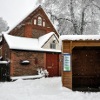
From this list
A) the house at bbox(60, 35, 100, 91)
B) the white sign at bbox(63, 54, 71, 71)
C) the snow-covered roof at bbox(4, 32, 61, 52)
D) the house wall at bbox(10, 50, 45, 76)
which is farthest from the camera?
the snow-covered roof at bbox(4, 32, 61, 52)

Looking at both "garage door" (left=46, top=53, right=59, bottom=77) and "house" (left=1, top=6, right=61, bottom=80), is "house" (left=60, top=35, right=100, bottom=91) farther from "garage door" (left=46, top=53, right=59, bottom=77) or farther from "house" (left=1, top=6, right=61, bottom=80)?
"garage door" (left=46, top=53, right=59, bottom=77)

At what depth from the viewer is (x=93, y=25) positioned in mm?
30438

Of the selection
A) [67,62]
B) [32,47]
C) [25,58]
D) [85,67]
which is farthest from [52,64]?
[67,62]

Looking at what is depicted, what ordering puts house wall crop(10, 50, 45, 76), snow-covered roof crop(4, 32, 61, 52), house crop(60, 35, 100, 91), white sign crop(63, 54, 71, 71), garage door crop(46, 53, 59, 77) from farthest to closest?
garage door crop(46, 53, 59, 77) < snow-covered roof crop(4, 32, 61, 52) < house wall crop(10, 50, 45, 76) < house crop(60, 35, 100, 91) < white sign crop(63, 54, 71, 71)

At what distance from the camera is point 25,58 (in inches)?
961

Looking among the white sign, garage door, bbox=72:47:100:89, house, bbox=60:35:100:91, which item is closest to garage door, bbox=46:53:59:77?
house, bbox=60:35:100:91

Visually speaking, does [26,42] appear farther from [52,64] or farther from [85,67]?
[85,67]

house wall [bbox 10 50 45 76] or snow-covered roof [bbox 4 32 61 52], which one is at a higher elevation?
snow-covered roof [bbox 4 32 61 52]

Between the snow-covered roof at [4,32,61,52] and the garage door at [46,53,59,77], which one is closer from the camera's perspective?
the snow-covered roof at [4,32,61,52]

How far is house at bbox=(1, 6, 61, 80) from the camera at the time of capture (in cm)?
2369

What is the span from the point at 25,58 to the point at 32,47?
155 centimetres

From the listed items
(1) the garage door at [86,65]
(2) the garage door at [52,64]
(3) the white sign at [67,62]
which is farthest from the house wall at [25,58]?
(3) the white sign at [67,62]

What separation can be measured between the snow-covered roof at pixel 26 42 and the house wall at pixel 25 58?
0.54 m

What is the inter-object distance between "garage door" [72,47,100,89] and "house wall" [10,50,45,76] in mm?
7579
